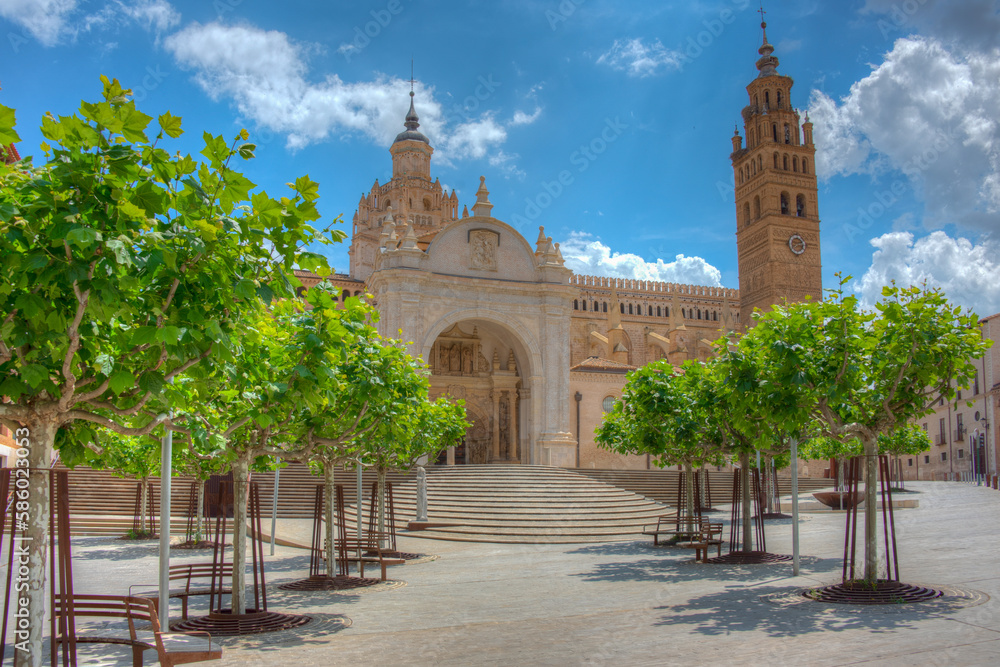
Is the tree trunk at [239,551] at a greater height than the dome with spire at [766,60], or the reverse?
the dome with spire at [766,60]

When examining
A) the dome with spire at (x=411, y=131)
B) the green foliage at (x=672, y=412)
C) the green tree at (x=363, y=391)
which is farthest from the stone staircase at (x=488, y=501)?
the dome with spire at (x=411, y=131)

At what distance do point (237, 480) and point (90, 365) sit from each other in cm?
445

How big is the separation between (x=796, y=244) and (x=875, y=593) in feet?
237

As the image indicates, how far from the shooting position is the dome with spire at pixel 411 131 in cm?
7388

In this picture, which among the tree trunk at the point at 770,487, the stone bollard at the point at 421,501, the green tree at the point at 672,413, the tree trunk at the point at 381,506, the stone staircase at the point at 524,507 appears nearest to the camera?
the tree trunk at the point at 381,506

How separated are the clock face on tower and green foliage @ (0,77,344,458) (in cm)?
7735

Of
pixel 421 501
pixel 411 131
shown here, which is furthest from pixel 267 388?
pixel 411 131

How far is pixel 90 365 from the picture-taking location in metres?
5.92

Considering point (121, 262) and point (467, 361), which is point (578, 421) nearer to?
point (467, 361)

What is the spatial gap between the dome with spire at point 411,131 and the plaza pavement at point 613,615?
60.7 m

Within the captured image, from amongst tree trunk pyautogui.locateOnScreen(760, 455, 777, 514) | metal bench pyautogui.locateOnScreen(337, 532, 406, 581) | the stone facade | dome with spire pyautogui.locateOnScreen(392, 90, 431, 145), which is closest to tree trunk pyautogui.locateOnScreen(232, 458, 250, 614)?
metal bench pyautogui.locateOnScreen(337, 532, 406, 581)

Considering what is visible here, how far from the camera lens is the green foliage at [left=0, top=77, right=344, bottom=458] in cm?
490

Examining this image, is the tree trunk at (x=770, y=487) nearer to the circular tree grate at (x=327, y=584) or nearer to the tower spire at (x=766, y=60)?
the circular tree grate at (x=327, y=584)

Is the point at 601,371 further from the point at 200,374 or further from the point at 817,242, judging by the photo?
the point at 817,242
